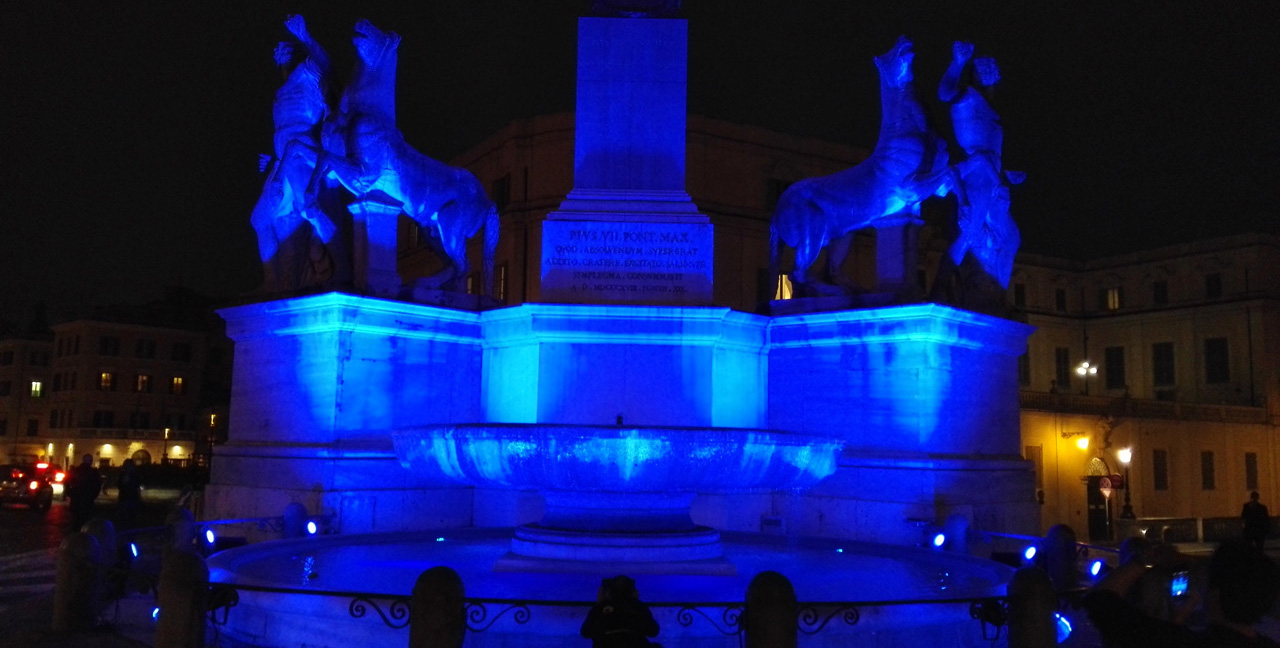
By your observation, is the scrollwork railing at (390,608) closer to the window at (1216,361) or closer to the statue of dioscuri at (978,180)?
the statue of dioscuri at (978,180)

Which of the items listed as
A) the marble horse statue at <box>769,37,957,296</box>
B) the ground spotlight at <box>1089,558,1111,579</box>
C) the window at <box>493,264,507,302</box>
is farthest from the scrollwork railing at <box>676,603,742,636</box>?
the window at <box>493,264,507,302</box>

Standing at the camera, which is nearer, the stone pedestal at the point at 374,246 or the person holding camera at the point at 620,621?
the person holding camera at the point at 620,621

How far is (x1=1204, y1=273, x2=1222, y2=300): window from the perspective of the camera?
5681cm

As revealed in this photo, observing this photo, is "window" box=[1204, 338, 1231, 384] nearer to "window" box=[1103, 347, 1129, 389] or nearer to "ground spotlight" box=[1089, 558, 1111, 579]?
"window" box=[1103, 347, 1129, 389]

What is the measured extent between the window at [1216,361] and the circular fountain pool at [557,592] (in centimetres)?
4885

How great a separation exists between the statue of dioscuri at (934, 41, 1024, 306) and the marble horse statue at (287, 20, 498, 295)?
24.3ft

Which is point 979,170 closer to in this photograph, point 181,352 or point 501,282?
point 501,282

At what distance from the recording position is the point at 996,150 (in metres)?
17.3

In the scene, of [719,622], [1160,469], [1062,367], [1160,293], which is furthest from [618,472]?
[1160,293]

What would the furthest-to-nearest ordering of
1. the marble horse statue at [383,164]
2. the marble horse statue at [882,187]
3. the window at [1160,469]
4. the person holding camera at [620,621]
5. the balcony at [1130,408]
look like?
the window at [1160,469] → the balcony at [1130,408] → the marble horse statue at [882,187] → the marble horse statue at [383,164] → the person holding camera at [620,621]

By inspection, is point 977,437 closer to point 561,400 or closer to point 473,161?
point 561,400

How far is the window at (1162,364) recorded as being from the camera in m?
58.4

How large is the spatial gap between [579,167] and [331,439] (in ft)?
16.3

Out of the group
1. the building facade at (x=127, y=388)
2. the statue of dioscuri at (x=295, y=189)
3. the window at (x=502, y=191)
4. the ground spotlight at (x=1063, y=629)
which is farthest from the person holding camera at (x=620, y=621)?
the building facade at (x=127, y=388)
